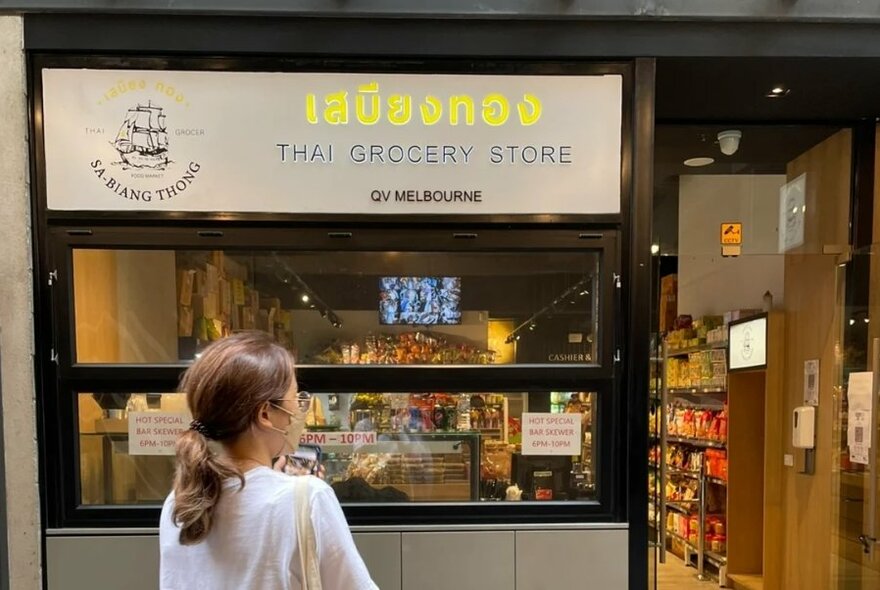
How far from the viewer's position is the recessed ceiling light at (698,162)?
3.85 meters

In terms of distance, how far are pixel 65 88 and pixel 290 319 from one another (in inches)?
55.6

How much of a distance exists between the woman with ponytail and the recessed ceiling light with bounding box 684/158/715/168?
3344mm

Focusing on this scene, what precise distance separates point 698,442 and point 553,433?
3945 millimetres

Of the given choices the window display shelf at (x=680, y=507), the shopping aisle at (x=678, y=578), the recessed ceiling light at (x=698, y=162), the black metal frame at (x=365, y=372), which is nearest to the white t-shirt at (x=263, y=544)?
the black metal frame at (x=365, y=372)

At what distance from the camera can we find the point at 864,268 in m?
3.59

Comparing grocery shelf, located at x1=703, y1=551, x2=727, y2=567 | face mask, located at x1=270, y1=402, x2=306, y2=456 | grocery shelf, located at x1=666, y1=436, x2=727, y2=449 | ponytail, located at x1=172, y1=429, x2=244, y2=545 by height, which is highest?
face mask, located at x1=270, y1=402, x2=306, y2=456

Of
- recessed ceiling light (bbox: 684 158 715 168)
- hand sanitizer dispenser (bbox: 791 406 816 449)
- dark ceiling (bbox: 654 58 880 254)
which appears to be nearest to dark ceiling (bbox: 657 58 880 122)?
dark ceiling (bbox: 654 58 880 254)

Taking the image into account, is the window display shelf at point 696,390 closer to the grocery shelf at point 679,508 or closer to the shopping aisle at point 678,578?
the grocery shelf at point 679,508

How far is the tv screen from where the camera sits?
300cm

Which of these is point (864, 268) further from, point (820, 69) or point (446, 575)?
point (446, 575)

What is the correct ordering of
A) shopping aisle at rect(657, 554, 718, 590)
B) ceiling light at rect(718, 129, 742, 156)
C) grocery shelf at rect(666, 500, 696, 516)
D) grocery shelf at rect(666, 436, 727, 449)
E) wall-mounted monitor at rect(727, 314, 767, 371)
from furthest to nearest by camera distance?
grocery shelf at rect(666, 500, 696, 516) → grocery shelf at rect(666, 436, 727, 449) → shopping aisle at rect(657, 554, 718, 590) → wall-mounted monitor at rect(727, 314, 767, 371) → ceiling light at rect(718, 129, 742, 156)

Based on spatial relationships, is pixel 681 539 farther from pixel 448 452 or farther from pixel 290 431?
pixel 290 431

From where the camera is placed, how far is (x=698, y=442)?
19.9 ft

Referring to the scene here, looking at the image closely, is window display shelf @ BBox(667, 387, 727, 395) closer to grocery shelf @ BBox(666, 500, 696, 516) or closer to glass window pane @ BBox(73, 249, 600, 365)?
grocery shelf @ BBox(666, 500, 696, 516)
